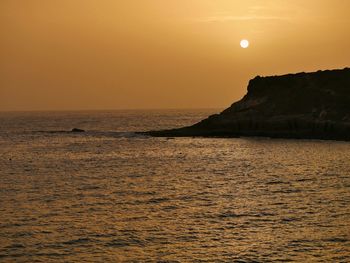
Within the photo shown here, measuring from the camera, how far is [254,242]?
2894 cm

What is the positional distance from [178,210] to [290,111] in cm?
8356

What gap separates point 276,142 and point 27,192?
60.6 metres

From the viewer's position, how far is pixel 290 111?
117m

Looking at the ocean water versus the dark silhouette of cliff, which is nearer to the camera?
the ocean water

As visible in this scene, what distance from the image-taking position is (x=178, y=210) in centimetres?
3738

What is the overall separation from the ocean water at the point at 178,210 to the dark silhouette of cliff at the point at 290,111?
110 feet

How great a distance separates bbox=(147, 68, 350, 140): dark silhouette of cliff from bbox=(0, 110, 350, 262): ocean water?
3355 centimetres

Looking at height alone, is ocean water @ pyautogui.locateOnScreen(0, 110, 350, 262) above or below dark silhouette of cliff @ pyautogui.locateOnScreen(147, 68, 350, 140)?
below

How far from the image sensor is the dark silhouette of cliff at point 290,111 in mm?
104863

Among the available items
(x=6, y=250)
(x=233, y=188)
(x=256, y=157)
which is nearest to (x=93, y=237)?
(x=6, y=250)

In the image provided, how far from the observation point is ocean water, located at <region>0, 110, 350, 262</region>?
27.3 metres

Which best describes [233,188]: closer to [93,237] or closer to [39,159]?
[93,237]

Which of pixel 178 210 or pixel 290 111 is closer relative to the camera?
pixel 178 210

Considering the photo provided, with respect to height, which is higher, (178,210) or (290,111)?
(290,111)
